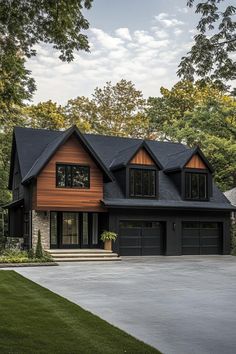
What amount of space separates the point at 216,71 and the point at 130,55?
26.7 feet

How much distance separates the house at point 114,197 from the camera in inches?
1026

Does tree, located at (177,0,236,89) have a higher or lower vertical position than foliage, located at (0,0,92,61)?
lower

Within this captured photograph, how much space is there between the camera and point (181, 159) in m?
30.3

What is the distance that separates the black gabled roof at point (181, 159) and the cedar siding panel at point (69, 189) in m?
5.66

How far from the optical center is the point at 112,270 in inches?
773

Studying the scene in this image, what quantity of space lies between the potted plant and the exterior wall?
33 centimetres

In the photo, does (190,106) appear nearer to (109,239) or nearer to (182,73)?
(109,239)

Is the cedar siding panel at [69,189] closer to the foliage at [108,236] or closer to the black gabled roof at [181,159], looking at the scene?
the foliage at [108,236]

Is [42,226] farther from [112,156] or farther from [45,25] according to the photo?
[45,25]

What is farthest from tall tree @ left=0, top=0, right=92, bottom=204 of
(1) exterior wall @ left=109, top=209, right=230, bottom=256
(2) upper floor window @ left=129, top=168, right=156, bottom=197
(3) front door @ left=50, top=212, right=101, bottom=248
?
(2) upper floor window @ left=129, top=168, right=156, bottom=197

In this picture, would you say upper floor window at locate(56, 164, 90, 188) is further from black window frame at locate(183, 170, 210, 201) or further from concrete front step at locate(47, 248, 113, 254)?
black window frame at locate(183, 170, 210, 201)

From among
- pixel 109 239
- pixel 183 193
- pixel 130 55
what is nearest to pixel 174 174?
pixel 183 193

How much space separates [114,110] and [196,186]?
21.2 m

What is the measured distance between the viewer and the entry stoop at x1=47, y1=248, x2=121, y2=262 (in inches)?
956
